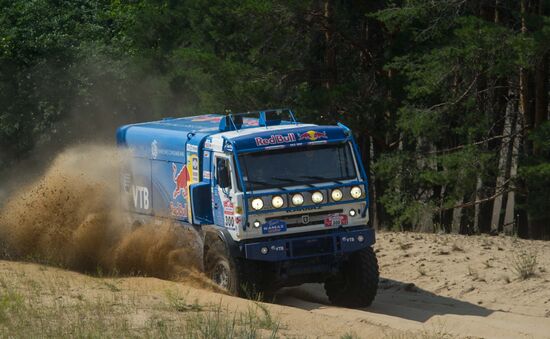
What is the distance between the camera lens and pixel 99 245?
761 inches

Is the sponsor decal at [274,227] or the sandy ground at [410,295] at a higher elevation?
the sponsor decal at [274,227]

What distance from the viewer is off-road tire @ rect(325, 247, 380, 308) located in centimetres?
1573

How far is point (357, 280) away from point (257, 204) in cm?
191

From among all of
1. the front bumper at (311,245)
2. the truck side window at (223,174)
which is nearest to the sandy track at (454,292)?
the front bumper at (311,245)

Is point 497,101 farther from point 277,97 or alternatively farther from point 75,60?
point 75,60

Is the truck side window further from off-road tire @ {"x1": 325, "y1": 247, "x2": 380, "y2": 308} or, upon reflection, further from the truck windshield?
off-road tire @ {"x1": 325, "y1": 247, "x2": 380, "y2": 308}

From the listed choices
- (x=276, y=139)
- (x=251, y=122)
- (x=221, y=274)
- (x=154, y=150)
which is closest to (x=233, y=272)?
(x=221, y=274)

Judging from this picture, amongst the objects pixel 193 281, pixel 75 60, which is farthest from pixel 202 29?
pixel 193 281

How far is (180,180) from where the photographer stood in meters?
17.1

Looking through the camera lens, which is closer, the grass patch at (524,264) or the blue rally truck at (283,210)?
the blue rally truck at (283,210)

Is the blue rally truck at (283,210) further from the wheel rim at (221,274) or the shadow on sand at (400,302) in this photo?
the shadow on sand at (400,302)

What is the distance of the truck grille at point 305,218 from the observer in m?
15.3

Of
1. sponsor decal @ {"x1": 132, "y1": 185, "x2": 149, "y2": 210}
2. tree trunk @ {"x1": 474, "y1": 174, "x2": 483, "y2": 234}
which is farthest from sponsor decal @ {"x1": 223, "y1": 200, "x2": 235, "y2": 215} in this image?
tree trunk @ {"x1": 474, "y1": 174, "x2": 483, "y2": 234}

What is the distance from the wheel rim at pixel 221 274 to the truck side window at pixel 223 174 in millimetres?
1124
